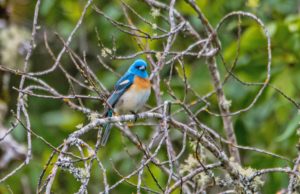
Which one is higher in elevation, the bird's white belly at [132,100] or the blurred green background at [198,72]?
the blurred green background at [198,72]

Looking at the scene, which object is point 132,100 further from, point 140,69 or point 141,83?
point 140,69

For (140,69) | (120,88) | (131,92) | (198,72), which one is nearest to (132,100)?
(131,92)

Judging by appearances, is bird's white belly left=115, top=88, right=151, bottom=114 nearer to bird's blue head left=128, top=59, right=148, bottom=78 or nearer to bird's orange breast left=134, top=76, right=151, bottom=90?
bird's orange breast left=134, top=76, right=151, bottom=90

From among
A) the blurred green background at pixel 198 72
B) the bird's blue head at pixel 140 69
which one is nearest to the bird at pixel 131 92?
the bird's blue head at pixel 140 69

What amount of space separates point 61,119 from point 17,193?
3.02 ft

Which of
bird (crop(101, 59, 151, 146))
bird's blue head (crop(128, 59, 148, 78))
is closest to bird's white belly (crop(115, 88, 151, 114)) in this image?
bird (crop(101, 59, 151, 146))

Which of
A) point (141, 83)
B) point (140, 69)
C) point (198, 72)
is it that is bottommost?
point (141, 83)

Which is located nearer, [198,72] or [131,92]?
[131,92]

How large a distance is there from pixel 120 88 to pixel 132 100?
0.22 meters

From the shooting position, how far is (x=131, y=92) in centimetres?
627

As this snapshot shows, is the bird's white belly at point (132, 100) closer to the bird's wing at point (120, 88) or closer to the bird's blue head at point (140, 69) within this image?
the bird's wing at point (120, 88)

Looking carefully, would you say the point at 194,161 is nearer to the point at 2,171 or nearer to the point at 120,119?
the point at 120,119

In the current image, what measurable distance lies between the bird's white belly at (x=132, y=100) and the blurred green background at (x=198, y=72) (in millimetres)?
724

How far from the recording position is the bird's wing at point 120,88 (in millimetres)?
6285
